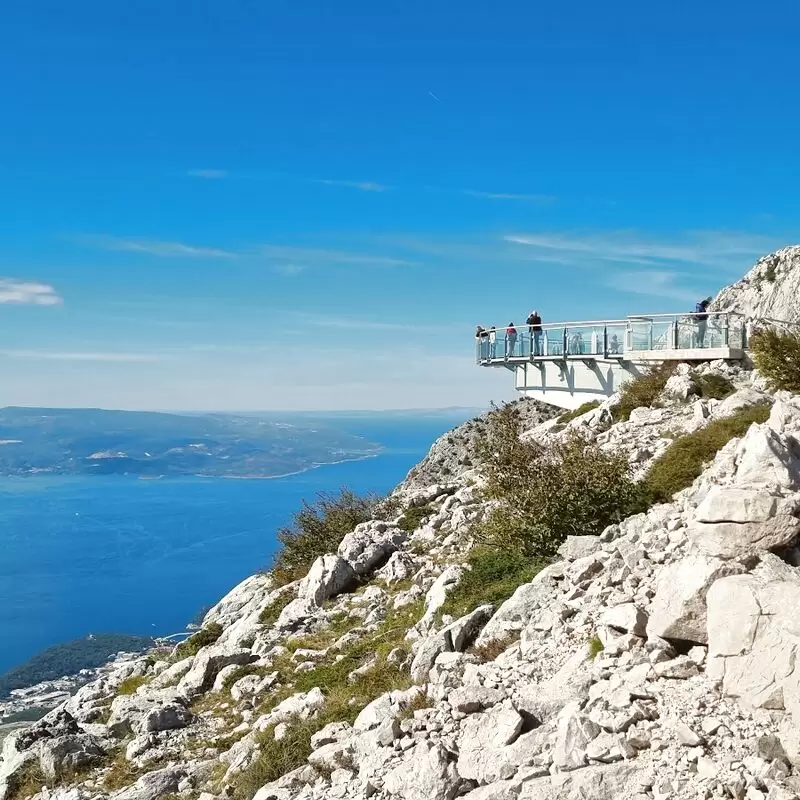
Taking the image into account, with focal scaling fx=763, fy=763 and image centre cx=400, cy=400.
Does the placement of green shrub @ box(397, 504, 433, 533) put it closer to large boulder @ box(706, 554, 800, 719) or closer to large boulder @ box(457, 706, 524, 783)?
large boulder @ box(457, 706, 524, 783)

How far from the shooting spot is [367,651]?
1171 centimetres

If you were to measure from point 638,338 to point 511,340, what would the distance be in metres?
7.71

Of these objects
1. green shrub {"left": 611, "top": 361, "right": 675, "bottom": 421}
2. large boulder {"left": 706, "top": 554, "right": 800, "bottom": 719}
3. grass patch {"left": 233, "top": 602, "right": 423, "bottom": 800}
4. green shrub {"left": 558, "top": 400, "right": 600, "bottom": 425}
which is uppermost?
green shrub {"left": 611, "top": 361, "right": 675, "bottom": 421}

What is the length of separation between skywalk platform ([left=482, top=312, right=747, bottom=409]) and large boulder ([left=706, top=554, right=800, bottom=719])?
16.6m

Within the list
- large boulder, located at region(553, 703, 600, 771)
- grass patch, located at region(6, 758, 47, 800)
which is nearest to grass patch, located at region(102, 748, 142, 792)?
grass patch, located at region(6, 758, 47, 800)

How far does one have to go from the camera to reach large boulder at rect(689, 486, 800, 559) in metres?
7.43

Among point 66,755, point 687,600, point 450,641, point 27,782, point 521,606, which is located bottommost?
point 27,782

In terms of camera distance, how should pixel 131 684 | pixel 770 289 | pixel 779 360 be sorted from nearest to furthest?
pixel 131 684
pixel 779 360
pixel 770 289

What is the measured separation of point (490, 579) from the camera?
39.0 feet

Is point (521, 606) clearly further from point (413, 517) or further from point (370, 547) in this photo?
point (413, 517)

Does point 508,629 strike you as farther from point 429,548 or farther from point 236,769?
point 429,548

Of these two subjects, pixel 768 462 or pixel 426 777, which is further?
pixel 768 462

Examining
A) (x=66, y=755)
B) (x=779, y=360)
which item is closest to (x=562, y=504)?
(x=66, y=755)

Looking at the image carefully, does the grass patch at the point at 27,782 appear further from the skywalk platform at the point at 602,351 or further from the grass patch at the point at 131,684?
the skywalk platform at the point at 602,351
